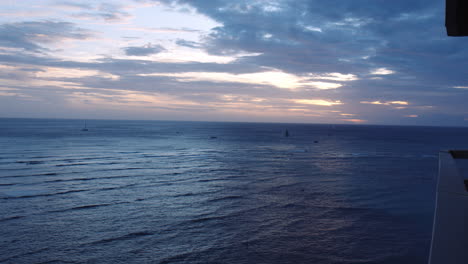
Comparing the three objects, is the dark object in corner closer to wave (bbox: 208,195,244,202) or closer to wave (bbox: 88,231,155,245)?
wave (bbox: 88,231,155,245)

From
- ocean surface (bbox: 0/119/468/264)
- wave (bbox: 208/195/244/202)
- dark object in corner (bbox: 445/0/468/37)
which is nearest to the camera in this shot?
dark object in corner (bbox: 445/0/468/37)

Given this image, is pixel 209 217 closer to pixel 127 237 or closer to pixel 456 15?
pixel 127 237

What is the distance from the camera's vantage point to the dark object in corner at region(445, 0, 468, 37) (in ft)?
9.24

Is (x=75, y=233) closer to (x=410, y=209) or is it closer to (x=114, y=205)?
(x=114, y=205)

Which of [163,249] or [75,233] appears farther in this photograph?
[75,233]

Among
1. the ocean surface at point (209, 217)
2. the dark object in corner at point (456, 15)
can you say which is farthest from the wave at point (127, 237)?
the dark object in corner at point (456, 15)

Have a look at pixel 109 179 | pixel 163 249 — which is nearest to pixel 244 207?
pixel 163 249

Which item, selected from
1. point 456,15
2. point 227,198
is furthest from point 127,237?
point 456,15

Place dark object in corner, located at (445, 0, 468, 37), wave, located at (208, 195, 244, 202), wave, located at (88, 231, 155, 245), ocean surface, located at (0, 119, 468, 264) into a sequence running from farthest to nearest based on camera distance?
wave, located at (208, 195, 244, 202), wave, located at (88, 231, 155, 245), ocean surface, located at (0, 119, 468, 264), dark object in corner, located at (445, 0, 468, 37)

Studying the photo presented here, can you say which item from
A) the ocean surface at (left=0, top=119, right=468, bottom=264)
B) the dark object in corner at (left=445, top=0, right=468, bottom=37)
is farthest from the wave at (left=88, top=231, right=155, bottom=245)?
the dark object in corner at (left=445, top=0, right=468, bottom=37)

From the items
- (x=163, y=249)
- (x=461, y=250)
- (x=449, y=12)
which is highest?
(x=449, y=12)

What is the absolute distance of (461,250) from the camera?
6.45ft

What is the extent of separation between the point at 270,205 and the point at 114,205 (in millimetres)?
9541

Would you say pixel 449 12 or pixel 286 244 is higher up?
pixel 449 12
